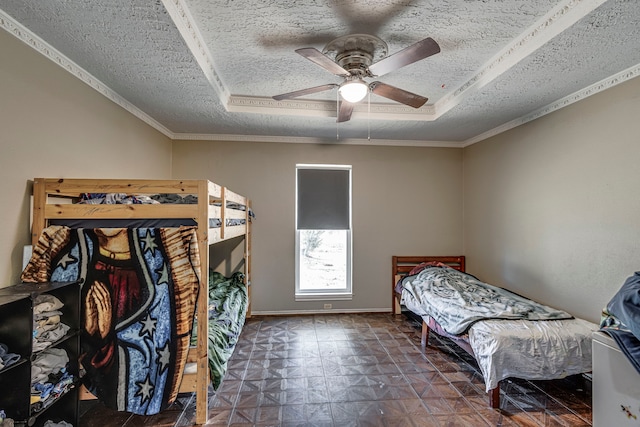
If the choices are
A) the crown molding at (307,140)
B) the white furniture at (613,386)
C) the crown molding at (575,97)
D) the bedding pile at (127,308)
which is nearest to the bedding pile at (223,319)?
the bedding pile at (127,308)

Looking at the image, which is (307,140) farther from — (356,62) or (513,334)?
(513,334)

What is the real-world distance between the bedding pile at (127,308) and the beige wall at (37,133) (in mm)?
215

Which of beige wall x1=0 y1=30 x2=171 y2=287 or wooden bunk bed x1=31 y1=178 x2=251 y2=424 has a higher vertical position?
beige wall x1=0 y1=30 x2=171 y2=287

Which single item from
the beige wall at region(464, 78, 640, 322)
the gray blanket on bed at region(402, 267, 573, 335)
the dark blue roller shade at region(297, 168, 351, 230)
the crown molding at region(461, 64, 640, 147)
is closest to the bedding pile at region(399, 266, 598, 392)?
the gray blanket on bed at region(402, 267, 573, 335)

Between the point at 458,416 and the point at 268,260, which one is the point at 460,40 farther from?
the point at 268,260

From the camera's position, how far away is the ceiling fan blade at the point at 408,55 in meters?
1.59

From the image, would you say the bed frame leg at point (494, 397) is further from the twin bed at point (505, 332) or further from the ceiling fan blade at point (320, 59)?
the ceiling fan blade at point (320, 59)

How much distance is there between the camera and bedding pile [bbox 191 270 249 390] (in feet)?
6.64

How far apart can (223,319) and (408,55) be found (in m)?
2.36

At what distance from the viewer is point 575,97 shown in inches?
104

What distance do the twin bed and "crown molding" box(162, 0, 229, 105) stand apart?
2859 millimetres

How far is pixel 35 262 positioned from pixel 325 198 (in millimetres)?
3078

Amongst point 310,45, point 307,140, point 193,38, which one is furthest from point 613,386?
point 307,140

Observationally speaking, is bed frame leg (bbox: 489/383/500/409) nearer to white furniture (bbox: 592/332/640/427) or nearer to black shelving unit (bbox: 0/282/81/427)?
white furniture (bbox: 592/332/640/427)
